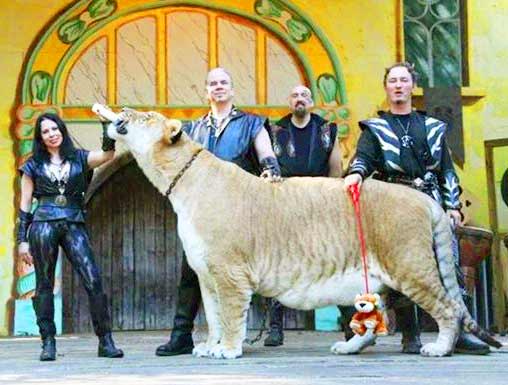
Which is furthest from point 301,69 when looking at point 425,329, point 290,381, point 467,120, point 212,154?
point 290,381

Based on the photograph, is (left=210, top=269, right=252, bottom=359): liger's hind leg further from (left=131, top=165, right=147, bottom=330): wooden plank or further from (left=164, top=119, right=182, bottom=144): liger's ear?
(left=131, top=165, right=147, bottom=330): wooden plank

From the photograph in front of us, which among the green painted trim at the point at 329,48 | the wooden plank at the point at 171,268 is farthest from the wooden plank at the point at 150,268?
the green painted trim at the point at 329,48

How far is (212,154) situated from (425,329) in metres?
4.15

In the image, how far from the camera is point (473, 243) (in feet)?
34.3

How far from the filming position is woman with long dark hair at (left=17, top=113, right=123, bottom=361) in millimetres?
7215

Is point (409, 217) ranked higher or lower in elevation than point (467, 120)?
lower

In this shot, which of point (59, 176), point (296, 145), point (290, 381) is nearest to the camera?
point (290, 381)

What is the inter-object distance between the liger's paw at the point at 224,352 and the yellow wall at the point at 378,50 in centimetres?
493

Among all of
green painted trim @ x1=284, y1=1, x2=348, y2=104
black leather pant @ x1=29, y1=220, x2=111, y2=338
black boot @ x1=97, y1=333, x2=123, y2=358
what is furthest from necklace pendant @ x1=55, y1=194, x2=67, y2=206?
green painted trim @ x1=284, y1=1, x2=348, y2=104

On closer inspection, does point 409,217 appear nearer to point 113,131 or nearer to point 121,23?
point 113,131

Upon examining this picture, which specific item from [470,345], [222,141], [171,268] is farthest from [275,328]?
[171,268]

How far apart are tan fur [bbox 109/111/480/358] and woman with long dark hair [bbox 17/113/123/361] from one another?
0.57 m

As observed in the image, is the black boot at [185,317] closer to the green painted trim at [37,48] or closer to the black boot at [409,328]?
the black boot at [409,328]

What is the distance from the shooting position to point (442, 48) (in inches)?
467
